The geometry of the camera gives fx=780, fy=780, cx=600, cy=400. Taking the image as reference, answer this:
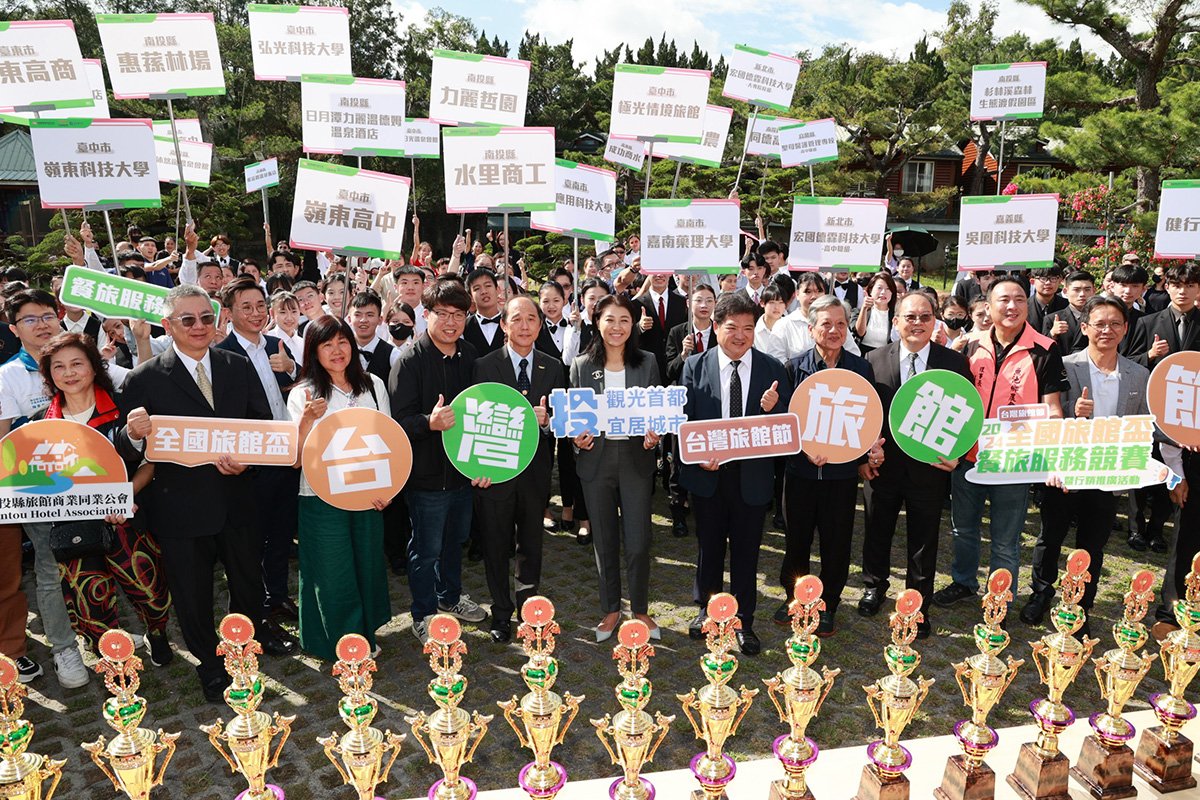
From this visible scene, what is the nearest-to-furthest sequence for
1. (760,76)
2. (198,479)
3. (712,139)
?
(198,479) < (712,139) < (760,76)

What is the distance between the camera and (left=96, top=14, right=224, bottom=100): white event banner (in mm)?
6109

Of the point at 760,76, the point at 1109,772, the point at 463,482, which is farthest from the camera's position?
the point at 760,76

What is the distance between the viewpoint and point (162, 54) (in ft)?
20.5

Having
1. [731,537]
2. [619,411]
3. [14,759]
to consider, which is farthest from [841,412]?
[14,759]

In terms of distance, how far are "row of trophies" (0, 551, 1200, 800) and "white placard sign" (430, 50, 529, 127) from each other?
549cm

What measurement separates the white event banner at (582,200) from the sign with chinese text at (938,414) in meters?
2.85

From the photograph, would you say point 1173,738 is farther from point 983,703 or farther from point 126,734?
point 126,734

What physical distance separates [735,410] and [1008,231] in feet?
10.2

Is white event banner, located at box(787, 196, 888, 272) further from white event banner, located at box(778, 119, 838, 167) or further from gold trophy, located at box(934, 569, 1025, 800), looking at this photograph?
white event banner, located at box(778, 119, 838, 167)

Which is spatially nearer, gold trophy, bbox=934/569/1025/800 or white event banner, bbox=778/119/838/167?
gold trophy, bbox=934/569/1025/800

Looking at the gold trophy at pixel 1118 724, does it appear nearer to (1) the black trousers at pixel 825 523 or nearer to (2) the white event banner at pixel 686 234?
(1) the black trousers at pixel 825 523

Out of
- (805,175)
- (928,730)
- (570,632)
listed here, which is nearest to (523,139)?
(570,632)

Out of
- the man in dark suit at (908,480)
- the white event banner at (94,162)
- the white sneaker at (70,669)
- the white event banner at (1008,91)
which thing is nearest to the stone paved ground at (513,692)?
the white sneaker at (70,669)

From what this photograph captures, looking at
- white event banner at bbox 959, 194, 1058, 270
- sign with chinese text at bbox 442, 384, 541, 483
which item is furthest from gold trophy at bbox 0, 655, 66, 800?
white event banner at bbox 959, 194, 1058, 270
